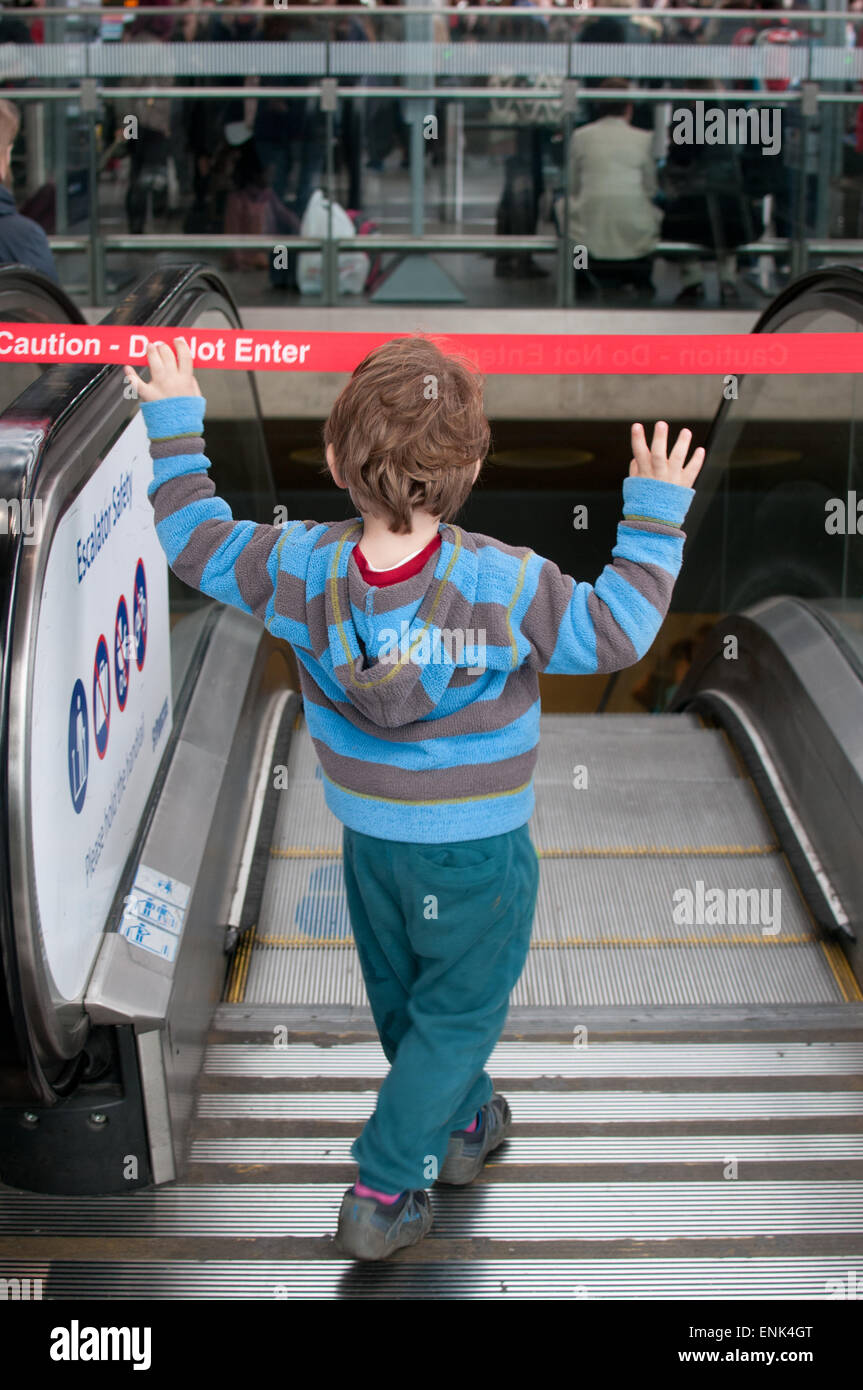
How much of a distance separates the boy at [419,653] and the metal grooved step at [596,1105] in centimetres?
37

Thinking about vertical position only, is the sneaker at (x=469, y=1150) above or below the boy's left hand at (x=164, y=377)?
below

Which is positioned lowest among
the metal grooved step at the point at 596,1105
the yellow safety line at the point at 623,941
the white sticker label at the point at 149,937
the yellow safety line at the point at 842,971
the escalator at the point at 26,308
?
the metal grooved step at the point at 596,1105

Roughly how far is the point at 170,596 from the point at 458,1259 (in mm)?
1614

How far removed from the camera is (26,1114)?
7.34ft

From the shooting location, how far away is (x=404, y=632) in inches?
70.6

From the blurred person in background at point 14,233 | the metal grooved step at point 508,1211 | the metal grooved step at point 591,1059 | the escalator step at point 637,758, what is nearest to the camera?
the metal grooved step at point 508,1211

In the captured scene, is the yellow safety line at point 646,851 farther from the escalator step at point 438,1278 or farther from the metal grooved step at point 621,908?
the escalator step at point 438,1278

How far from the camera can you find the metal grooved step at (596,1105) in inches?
98.7

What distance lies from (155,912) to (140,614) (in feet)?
2.00

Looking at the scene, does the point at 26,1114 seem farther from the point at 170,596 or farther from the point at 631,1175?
the point at 170,596

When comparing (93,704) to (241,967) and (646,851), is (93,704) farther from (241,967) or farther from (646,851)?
(646,851)

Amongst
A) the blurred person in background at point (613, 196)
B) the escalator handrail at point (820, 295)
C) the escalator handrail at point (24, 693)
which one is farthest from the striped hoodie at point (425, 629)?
the blurred person in background at point (613, 196)

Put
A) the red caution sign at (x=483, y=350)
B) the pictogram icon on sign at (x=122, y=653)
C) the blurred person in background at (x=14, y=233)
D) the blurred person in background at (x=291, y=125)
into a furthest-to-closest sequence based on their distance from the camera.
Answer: the blurred person in background at (x=291, y=125) → the blurred person in background at (x=14, y=233) → the pictogram icon on sign at (x=122, y=653) → the red caution sign at (x=483, y=350)
